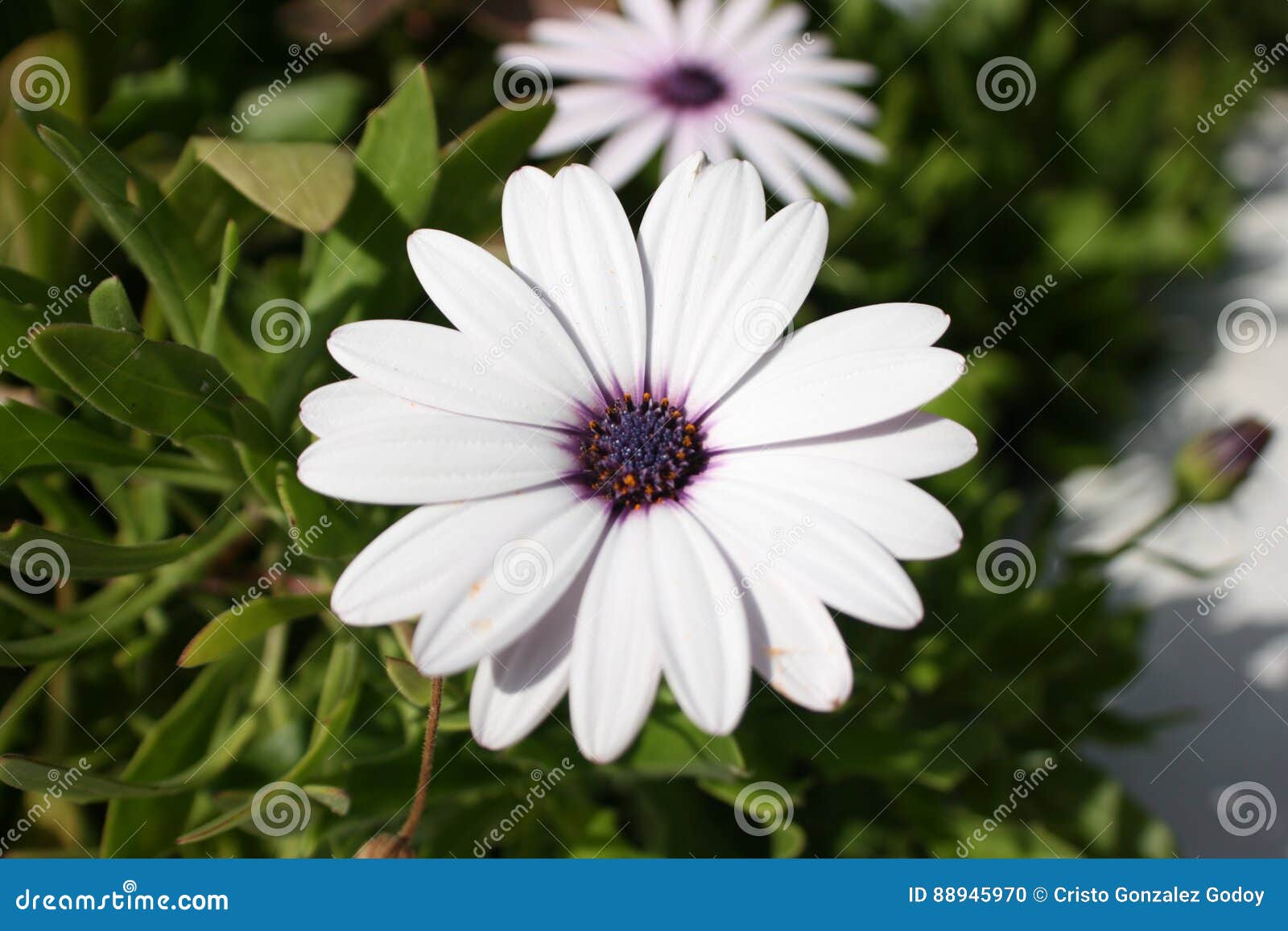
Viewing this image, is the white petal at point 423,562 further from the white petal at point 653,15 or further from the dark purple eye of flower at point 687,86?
the white petal at point 653,15

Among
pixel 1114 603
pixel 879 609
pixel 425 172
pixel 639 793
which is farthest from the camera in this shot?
pixel 1114 603

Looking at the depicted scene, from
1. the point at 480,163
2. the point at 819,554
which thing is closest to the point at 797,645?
the point at 819,554

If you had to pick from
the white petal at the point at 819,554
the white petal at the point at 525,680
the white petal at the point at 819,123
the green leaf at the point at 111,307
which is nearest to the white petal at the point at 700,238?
the white petal at the point at 819,554

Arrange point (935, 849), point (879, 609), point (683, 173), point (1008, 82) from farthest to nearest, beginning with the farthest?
1. point (1008, 82)
2. point (935, 849)
3. point (683, 173)
4. point (879, 609)

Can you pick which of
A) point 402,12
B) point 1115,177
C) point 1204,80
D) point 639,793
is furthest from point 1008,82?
point 639,793

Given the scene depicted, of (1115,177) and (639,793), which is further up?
(1115,177)

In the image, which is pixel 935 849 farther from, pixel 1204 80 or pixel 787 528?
pixel 1204 80

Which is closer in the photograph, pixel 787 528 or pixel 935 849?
pixel 787 528
